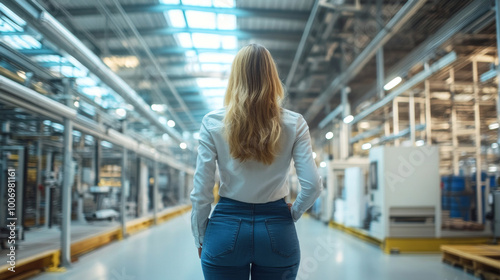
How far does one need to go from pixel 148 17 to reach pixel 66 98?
4266mm

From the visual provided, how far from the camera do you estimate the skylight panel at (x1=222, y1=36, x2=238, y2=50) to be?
960 cm

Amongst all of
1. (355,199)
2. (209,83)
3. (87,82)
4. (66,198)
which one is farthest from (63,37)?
(209,83)

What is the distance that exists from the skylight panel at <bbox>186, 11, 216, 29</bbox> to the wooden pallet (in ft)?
21.5

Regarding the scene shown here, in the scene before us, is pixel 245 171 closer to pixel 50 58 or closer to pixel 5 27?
pixel 5 27

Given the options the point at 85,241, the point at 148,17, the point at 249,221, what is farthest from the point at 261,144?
the point at 148,17

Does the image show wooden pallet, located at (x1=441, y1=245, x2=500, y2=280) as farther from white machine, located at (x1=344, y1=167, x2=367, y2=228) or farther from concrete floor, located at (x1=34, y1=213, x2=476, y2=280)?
white machine, located at (x1=344, y1=167, x2=367, y2=228)

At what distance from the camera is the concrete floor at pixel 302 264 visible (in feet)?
14.0

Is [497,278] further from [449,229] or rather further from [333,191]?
[333,191]

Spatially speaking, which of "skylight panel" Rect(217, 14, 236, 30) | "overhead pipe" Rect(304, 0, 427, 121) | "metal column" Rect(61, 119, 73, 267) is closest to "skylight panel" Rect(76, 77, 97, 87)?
"metal column" Rect(61, 119, 73, 267)

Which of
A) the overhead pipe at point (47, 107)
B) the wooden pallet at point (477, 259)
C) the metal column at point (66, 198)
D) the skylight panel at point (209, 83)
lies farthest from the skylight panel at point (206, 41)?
the wooden pallet at point (477, 259)

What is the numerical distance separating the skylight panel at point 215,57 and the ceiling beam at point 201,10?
2386 mm

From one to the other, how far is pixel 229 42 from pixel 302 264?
6.79m

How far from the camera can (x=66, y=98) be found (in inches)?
187

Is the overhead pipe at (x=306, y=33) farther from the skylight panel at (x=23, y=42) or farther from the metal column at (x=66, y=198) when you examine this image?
the metal column at (x=66, y=198)
